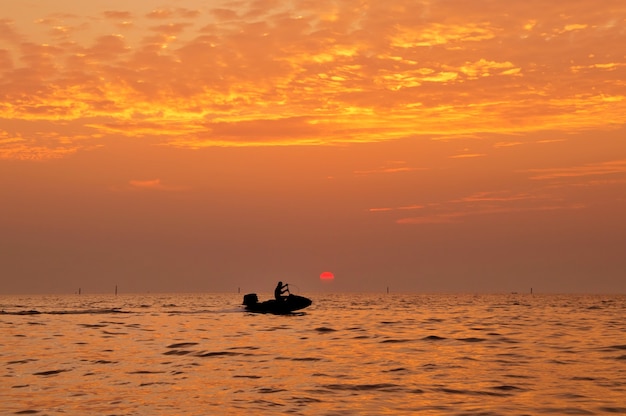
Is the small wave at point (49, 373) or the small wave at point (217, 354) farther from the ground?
the small wave at point (49, 373)

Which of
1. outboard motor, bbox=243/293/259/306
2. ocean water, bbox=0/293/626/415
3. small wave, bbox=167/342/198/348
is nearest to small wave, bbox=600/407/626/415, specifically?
ocean water, bbox=0/293/626/415

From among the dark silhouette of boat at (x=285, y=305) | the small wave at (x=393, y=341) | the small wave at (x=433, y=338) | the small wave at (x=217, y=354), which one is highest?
the dark silhouette of boat at (x=285, y=305)

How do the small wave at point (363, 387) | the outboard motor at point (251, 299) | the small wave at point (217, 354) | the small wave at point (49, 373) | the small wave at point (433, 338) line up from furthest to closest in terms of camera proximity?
the outboard motor at point (251, 299) → the small wave at point (433, 338) → the small wave at point (217, 354) → the small wave at point (49, 373) → the small wave at point (363, 387)

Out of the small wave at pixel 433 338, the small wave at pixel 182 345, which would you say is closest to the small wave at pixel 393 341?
the small wave at pixel 433 338

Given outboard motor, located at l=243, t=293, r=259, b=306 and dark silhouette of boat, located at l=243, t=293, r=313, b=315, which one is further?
outboard motor, located at l=243, t=293, r=259, b=306

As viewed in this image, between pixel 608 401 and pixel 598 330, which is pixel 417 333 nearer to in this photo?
pixel 598 330

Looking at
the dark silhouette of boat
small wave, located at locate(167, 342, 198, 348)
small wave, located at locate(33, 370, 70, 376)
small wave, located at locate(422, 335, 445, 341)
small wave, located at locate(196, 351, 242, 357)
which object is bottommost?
small wave, located at locate(422, 335, 445, 341)

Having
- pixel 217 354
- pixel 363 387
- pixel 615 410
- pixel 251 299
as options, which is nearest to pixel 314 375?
pixel 363 387

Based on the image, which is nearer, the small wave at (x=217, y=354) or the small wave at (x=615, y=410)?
the small wave at (x=615, y=410)

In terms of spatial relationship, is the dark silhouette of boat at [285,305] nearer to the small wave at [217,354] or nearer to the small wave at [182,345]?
the small wave at [182,345]

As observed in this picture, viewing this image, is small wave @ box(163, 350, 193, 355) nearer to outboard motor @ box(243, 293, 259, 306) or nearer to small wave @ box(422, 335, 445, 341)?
small wave @ box(422, 335, 445, 341)

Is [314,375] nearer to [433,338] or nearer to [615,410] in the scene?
[615,410]

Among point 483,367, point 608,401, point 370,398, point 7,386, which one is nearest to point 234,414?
point 370,398

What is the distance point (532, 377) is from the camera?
29.5 metres
